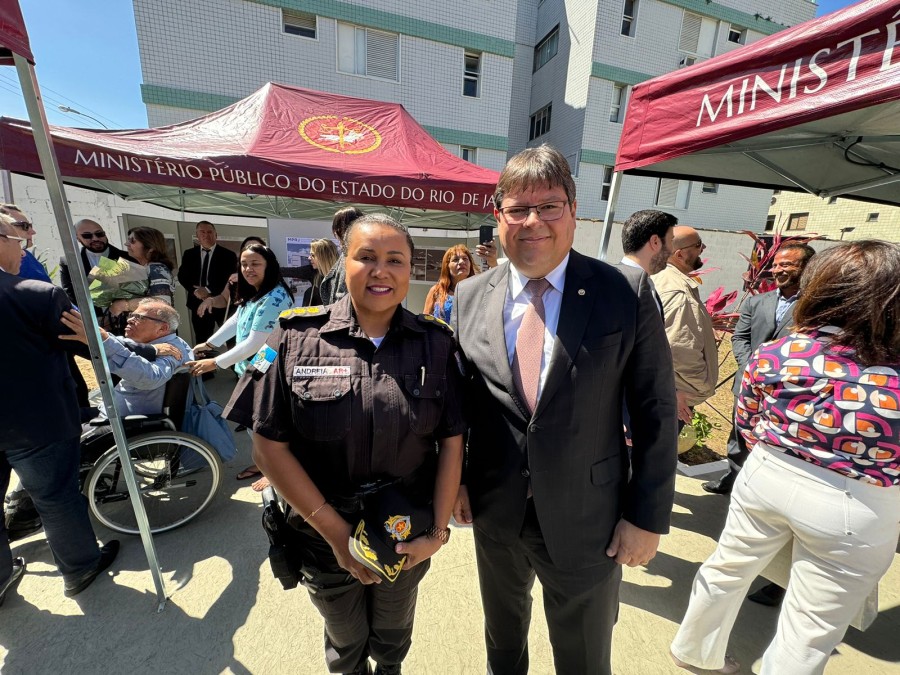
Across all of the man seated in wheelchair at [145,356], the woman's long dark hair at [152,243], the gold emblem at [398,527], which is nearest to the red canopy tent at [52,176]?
the man seated in wheelchair at [145,356]

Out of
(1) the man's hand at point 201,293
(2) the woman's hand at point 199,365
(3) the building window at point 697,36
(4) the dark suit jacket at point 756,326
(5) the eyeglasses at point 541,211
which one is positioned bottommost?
(1) the man's hand at point 201,293

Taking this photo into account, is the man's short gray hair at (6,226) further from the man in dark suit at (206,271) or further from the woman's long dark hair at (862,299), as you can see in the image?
the woman's long dark hair at (862,299)

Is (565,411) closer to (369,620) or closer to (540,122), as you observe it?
(369,620)

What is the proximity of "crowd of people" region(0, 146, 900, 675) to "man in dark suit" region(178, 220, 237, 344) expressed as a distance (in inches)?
197

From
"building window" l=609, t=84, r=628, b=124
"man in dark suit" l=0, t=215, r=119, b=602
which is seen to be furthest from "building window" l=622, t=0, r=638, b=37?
"man in dark suit" l=0, t=215, r=119, b=602

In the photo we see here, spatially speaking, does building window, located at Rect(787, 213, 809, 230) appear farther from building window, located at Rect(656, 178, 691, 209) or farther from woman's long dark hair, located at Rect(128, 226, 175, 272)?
woman's long dark hair, located at Rect(128, 226, 175, 272)

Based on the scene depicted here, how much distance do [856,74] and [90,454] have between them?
4.43 m

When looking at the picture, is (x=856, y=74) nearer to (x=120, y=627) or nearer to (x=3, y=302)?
(x=3, y=302)

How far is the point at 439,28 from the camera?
38.9 ft

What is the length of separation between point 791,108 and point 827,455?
143cm

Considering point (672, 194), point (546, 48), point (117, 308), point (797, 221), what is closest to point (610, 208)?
point (117, 308)

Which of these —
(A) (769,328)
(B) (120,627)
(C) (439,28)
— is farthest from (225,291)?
(C) (439,28)

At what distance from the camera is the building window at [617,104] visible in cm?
1397

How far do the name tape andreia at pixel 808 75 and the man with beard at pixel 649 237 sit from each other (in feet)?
1.72
